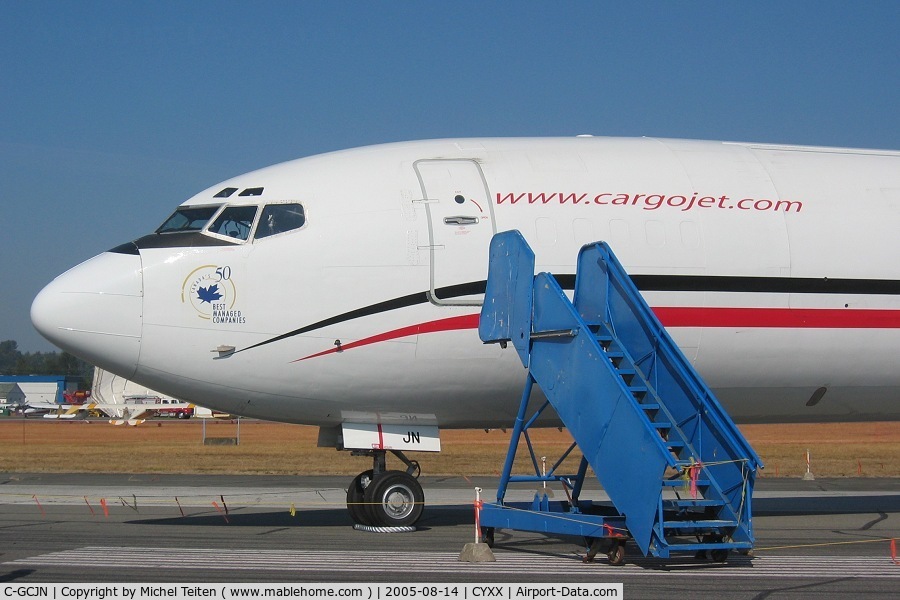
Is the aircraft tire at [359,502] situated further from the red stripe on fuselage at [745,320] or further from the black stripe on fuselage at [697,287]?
the black stripe on fuselage at [697,287]

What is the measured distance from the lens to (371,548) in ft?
42.4

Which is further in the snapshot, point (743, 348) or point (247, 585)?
point (743, 348)

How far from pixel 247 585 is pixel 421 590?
1724 millimetres

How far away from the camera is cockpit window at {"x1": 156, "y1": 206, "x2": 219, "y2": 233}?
563 inches

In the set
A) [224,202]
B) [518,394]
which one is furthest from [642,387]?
[224,202]

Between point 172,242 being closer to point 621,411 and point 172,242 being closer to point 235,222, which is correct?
point 235,222

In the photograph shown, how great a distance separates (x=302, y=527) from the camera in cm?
1582

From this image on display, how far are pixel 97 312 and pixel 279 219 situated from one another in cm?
269

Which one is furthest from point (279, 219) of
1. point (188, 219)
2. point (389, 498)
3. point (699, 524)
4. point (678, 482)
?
point (699, 524)

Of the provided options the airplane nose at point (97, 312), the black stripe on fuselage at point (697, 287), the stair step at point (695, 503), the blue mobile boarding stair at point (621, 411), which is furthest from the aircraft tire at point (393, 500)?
the stair step at point (695, 503)

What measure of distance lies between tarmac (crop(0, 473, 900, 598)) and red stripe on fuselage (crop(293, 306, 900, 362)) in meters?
2.83

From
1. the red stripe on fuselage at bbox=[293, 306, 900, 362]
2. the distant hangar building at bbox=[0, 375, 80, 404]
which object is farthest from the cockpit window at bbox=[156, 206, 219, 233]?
the distant hangar building at bbox=[0, 375, 80, 404]

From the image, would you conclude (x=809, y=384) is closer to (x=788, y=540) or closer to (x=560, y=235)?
(x=788, y=540)

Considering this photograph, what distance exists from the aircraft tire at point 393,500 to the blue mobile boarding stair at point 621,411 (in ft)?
6.86
